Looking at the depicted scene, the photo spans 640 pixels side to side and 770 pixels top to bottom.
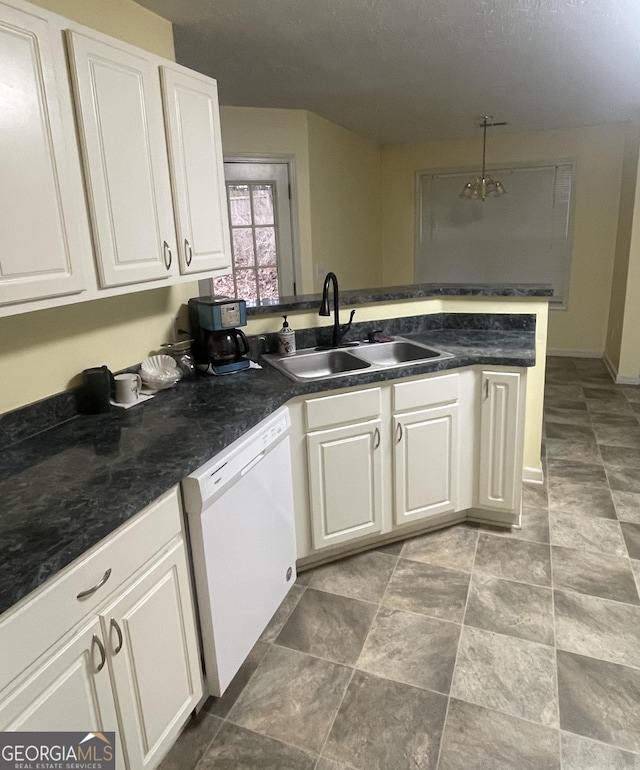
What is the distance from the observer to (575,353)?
594cm

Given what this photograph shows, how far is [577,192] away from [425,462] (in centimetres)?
440

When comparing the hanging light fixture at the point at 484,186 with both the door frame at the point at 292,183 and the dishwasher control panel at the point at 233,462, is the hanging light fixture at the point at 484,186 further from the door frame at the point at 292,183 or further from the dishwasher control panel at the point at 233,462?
the dishwasher control panel at the point at 233,462

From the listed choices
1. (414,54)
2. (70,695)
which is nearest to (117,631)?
(70,695)

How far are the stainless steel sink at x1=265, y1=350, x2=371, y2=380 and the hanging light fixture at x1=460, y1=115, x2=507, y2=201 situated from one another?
3.37 m

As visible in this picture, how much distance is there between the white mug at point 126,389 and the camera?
6.51 ft

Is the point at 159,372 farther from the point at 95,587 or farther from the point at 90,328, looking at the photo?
the point at 95,587

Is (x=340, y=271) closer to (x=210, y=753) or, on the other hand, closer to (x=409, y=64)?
(x=409, y=64)

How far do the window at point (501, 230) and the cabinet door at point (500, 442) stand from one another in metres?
3.83

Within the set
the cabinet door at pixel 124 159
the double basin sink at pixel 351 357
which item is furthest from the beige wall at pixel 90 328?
the double basin sink at pixel 351 357

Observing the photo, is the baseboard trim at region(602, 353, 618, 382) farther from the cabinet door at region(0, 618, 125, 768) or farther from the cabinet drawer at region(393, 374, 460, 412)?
the cabinet door at region(0, 618, 125, 768)

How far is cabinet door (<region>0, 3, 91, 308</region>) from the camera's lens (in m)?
1.33

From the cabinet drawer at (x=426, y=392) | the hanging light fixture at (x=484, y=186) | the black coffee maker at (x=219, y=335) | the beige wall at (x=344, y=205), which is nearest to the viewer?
the black coffee maker at (x=219, y=335)

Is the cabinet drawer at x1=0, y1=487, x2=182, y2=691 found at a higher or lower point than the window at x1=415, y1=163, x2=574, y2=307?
lower

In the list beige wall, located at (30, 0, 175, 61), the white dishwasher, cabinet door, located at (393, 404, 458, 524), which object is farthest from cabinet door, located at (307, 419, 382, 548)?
beige wall, located at (30, 0, 175, 61)
